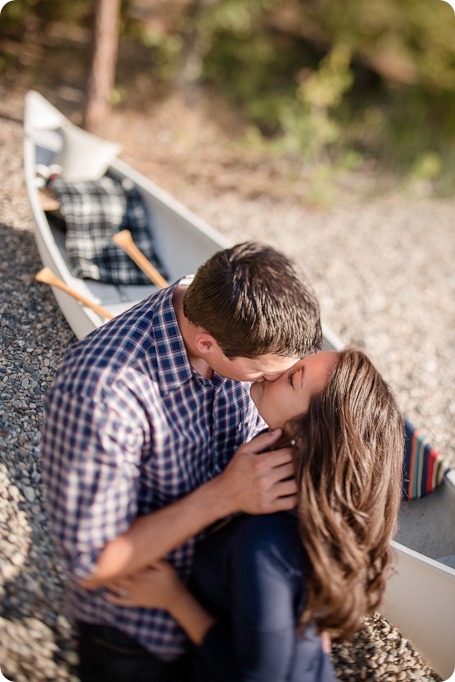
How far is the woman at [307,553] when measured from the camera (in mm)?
1682

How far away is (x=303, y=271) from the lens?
2420 millimetres

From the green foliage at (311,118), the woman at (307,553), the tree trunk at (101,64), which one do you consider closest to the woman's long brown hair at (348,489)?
the woman at (307,553)

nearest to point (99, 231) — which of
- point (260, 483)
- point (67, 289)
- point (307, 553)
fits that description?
point (67, 289)

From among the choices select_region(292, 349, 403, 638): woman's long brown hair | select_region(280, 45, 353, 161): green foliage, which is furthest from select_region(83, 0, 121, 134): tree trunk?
select_region(292, 349, 403, 638): woman's long brown hair

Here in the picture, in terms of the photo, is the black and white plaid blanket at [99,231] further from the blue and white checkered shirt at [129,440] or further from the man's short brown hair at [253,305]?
the man's short brown hair at [253,305]

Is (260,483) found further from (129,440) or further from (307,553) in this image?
(129,440)

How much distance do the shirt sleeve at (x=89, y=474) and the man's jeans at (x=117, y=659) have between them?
0.28 m

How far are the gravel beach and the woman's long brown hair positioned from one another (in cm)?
105

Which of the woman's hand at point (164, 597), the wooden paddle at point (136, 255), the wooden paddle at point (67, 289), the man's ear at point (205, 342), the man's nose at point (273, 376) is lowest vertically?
the woman's hand at point (164, 597)

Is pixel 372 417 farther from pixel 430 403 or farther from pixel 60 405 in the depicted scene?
pixel 430 403

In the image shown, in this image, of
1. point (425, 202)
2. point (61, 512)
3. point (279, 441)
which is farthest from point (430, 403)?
point (425, 202)

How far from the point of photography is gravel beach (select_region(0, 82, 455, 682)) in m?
2.52

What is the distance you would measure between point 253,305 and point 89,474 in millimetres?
693

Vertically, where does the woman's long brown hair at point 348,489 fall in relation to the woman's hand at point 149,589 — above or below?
above
